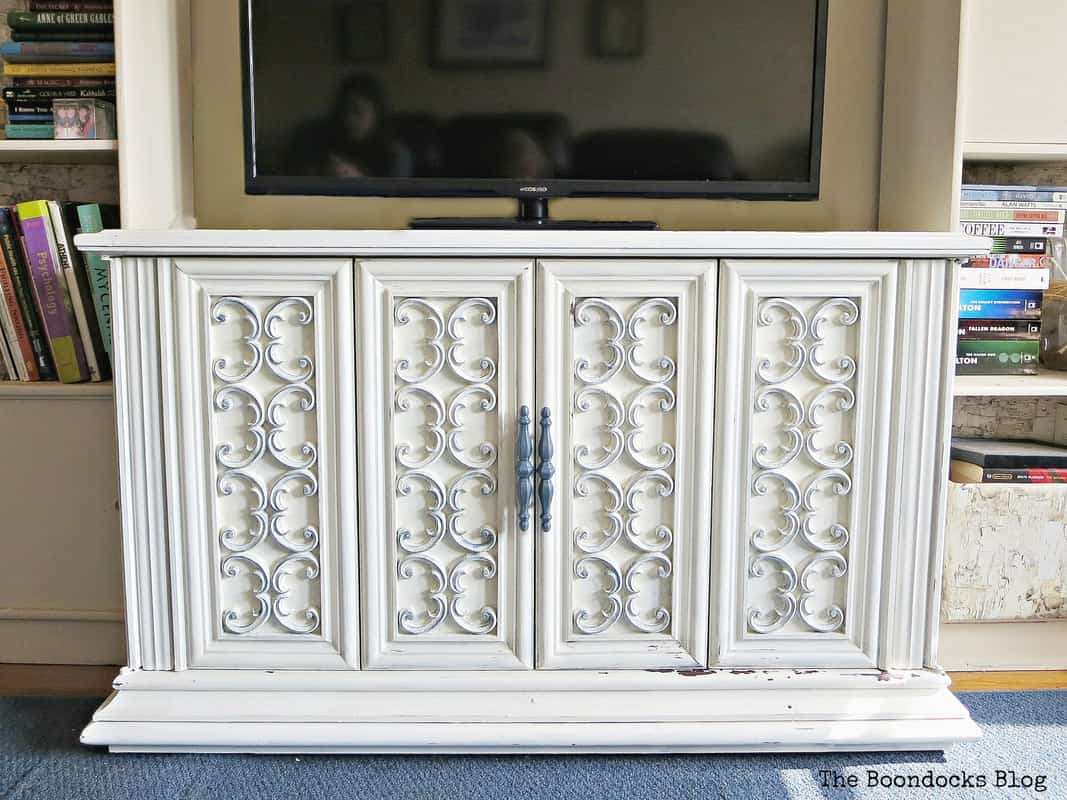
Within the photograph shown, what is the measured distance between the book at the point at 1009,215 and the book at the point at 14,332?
1697 millimetres

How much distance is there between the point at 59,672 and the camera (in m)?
1.55

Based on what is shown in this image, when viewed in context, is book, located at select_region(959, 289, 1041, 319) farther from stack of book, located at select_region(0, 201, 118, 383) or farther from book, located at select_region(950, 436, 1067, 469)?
stack of book, located at select_region(0, 201, 118, 383)

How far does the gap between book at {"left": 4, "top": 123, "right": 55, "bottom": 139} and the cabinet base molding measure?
36.2 inches

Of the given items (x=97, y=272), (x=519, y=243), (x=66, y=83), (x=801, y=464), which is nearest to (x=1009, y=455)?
(x=801, y=464)

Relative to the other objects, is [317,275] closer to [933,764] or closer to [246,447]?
[246,447]

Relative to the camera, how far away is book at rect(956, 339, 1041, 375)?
153cm

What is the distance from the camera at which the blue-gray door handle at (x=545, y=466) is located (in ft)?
4.08

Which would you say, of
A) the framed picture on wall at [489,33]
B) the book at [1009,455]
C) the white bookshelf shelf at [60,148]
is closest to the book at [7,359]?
the white bookshelf shelf at [60,148]

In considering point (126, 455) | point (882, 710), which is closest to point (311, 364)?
point (126, 455)

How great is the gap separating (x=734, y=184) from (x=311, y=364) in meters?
0.78

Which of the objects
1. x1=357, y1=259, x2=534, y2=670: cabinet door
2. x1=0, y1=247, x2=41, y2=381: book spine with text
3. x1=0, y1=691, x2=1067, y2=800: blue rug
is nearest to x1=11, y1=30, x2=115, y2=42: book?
x1=0, y1=247, x2=41, y2=381: book spine with text

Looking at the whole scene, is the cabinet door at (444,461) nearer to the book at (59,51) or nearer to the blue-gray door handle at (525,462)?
the blue-gray door handle at (525,462)

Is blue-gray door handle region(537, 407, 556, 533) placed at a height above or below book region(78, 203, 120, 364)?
below

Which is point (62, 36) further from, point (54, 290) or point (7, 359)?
point (7, 359)
